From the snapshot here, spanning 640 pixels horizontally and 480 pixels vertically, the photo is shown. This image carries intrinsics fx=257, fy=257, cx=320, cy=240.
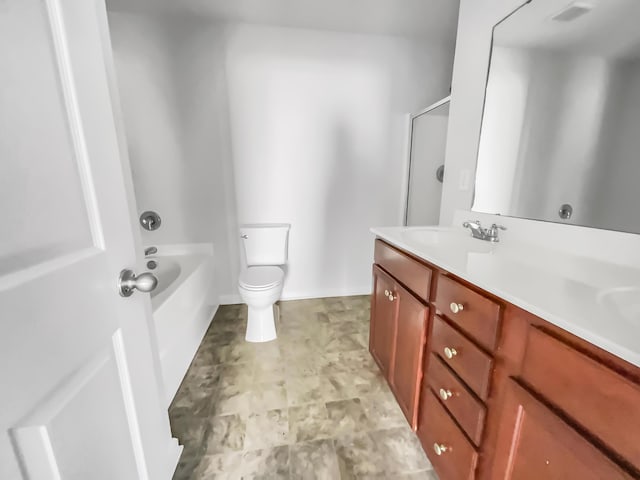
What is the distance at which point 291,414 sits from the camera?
1.29m

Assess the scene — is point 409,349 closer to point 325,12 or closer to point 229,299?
point 229,299

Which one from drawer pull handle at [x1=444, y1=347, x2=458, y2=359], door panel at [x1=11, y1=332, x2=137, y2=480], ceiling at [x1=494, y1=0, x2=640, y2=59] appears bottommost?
drawer pull handle at [x1=444, y1=347, x2=458, y2=359]

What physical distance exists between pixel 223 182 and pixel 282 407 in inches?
67.4

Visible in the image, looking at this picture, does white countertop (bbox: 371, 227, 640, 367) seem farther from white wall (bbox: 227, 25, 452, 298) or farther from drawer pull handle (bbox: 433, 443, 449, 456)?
white wall (bbox: 227, 25, 452, 298)

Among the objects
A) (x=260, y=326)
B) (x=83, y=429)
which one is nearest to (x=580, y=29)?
(x=83, y=429)

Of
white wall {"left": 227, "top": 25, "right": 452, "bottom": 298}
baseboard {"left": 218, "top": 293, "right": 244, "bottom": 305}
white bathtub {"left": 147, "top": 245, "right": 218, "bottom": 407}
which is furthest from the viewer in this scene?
baseboard {"left": 218, "top": 293, "right": 244, "bottom": 305}

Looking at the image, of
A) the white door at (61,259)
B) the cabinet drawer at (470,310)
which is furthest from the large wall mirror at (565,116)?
the white door at (61,259)

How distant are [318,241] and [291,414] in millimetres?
1424

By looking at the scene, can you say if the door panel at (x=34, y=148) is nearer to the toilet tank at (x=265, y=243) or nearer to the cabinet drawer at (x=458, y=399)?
the cabinet drawer at (x=458, y=399)

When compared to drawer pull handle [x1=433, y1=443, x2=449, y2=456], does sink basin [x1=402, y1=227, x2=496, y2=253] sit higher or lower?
higher

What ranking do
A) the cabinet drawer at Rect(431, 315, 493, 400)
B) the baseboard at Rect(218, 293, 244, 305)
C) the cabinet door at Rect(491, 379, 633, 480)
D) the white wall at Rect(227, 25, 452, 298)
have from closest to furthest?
the cabinet door at Rect(491, 379, 633, 480) < the cabinet drawer at Rect(431, 315, 493, 400) < the white wall at Rect(227, 25, 452, 298) < the baseboard at Rect(218, 293, 244, 305)

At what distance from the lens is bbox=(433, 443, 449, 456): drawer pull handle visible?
903mm

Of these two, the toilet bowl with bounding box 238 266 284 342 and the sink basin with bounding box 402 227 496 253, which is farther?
the toilet bowl with bounding box 238 266 284 342

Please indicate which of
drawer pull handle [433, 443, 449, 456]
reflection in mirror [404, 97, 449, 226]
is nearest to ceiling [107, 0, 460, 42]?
reflection in mirror [404, 97, 449, 226]
